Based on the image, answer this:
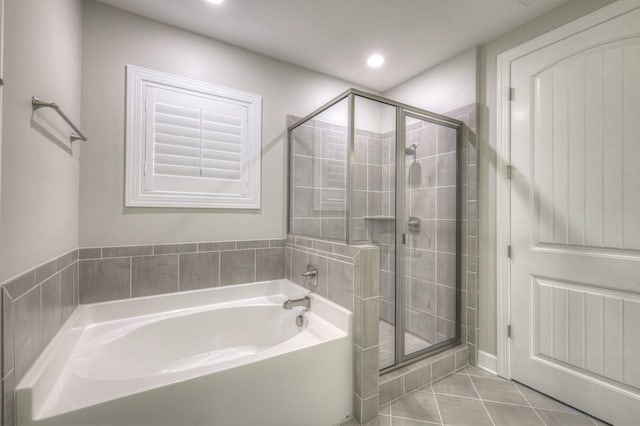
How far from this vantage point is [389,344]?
189 cm

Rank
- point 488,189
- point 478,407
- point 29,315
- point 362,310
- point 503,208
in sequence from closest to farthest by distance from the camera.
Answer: point 29,315 → point 362,310 → point 478,407 → point 503,208 → point 488,189

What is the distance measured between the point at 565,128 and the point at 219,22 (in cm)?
234

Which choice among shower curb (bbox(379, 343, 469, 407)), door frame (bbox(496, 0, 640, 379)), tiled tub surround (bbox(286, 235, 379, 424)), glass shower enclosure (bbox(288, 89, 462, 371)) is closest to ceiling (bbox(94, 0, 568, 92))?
door frame (bbox(496, 0, 640, 379))

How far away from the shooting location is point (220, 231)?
6.96 ft

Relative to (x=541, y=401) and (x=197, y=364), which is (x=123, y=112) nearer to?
(x=197, y=364)

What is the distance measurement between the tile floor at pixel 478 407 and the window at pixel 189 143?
1.72 m

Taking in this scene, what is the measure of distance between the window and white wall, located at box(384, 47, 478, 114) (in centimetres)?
148

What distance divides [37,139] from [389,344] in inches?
85.2

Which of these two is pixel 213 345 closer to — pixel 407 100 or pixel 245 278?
pixel 245 278

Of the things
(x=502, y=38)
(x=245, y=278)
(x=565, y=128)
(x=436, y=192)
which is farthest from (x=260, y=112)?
(x=565, y=128)

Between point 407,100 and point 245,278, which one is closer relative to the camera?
point 245,278

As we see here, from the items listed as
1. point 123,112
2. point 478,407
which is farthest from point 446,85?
point 123,112

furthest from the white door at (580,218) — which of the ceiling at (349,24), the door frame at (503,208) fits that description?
the ceiling at (349,24)

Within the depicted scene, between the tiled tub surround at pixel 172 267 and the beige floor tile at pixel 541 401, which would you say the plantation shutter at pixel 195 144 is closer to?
the tiled tub surround at pixel 172 267
